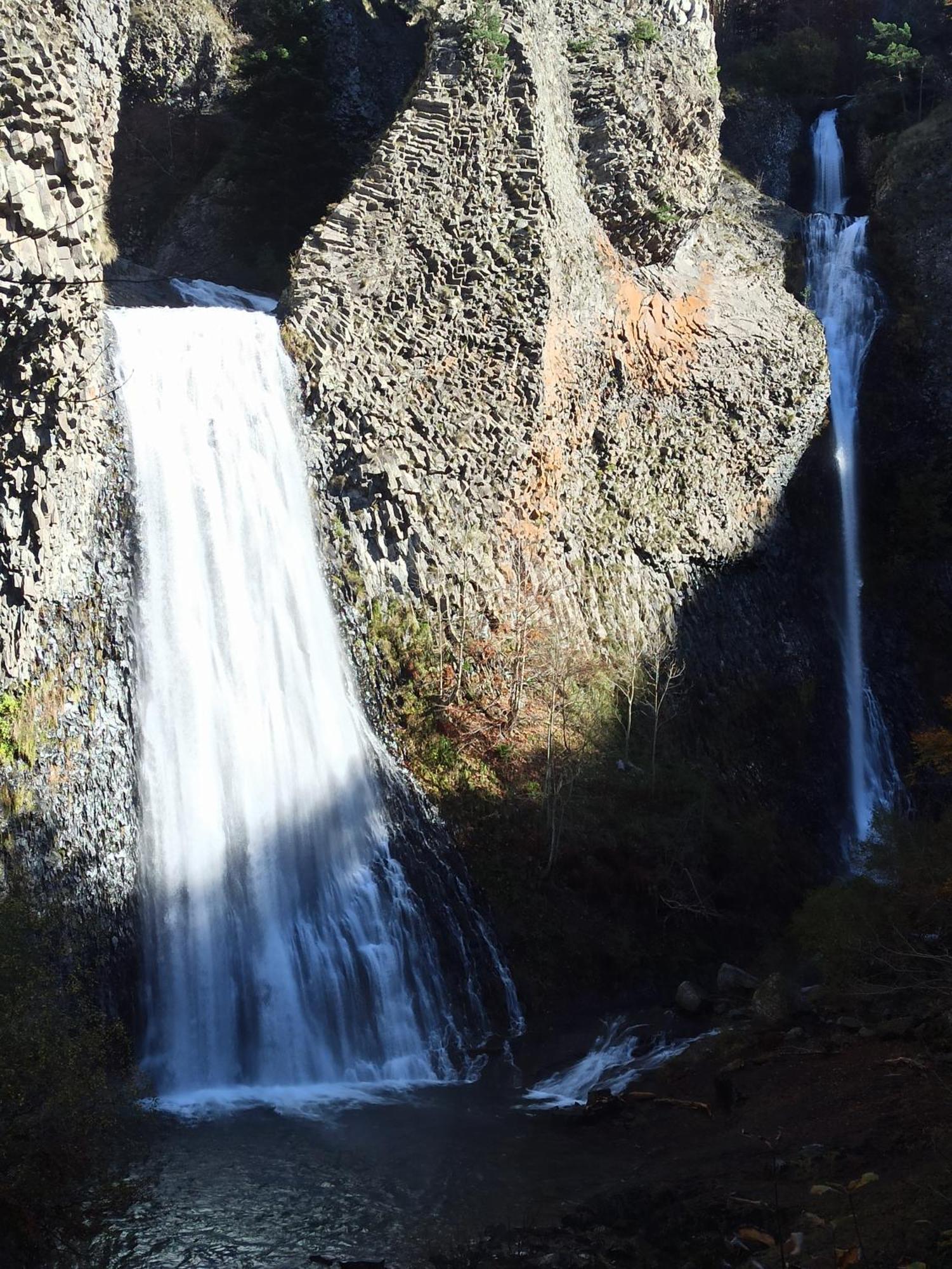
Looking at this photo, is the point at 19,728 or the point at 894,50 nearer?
the point at 19,728

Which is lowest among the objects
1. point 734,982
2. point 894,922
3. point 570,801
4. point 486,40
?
point 734,982

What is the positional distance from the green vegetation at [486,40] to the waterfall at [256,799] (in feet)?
27.3

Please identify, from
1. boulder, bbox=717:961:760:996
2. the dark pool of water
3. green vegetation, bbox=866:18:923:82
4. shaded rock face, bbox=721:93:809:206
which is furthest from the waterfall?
green vegetation, bbox=866:18:923:82

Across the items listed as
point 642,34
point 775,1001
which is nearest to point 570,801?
point 775,1001

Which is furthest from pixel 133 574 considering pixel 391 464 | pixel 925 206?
pixel 925 206

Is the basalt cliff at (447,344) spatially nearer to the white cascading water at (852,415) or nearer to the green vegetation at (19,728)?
the green vegetation at (19,728)

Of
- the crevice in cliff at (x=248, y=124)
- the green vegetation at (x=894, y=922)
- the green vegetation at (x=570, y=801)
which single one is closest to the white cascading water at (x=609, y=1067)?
the green vegetation at (x=570, y=801)

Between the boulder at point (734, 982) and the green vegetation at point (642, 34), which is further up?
the green vegetation at point (642, 34)

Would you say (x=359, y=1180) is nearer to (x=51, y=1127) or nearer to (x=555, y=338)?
(x=51, y=1127)

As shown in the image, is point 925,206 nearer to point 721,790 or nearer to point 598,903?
point 721,790

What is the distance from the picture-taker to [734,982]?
66.6ft

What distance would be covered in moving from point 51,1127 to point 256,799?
9.43 m

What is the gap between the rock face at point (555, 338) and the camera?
2348 cm

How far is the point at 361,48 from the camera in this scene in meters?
37.3
